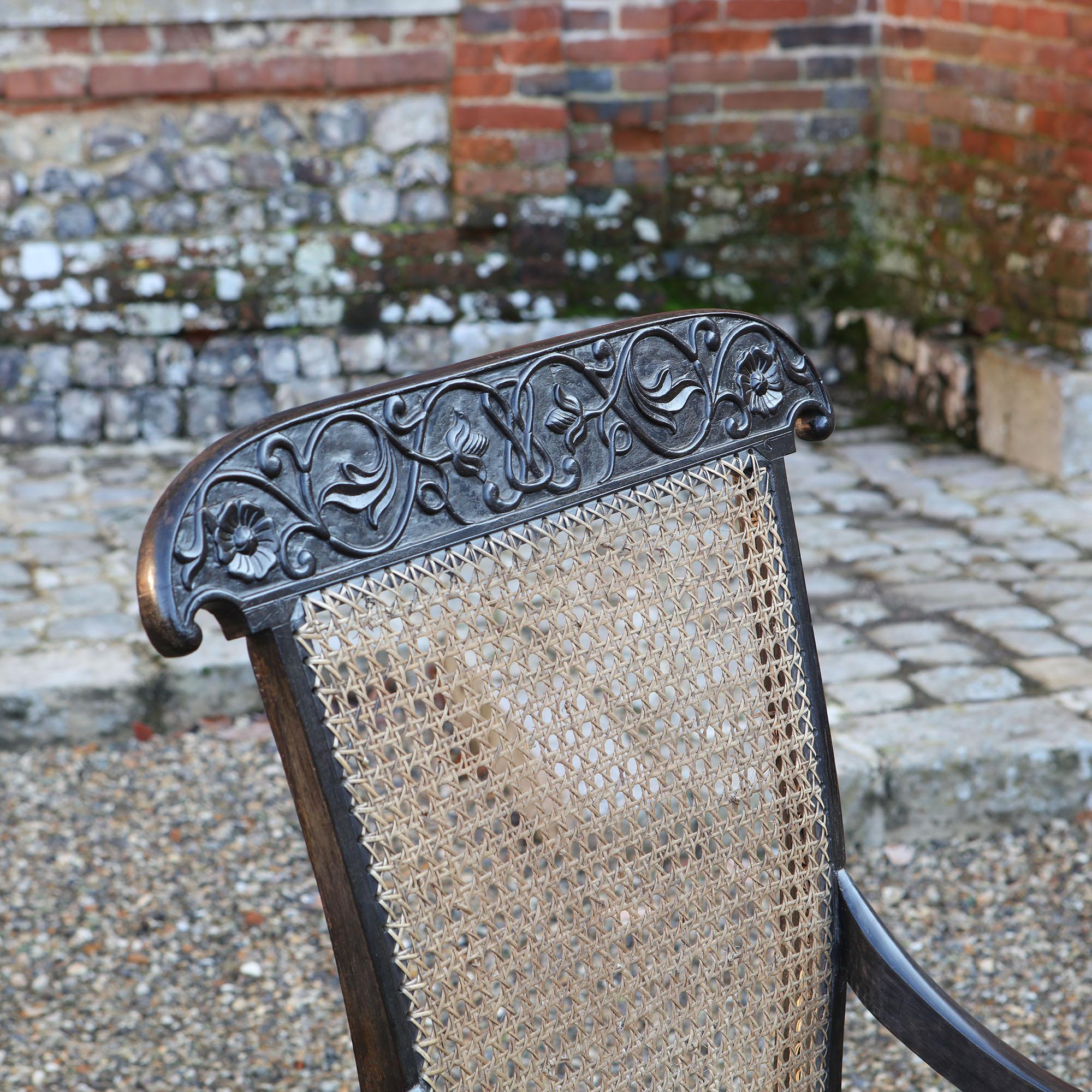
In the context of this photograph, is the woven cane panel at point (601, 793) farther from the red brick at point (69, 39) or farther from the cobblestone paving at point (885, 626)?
the red brick at point (69, 39)

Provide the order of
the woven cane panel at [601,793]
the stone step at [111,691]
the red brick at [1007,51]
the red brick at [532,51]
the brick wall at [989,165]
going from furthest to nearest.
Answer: the red brick at [532,51] → the red brick at [1007,51] → the brick wall at [989,165] → the stone step at [111,691] → the woven cane panel at [601,793]

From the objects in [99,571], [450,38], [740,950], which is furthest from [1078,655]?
[450,38]

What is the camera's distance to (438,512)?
1080 millimetres

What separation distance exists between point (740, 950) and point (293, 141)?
382 centimetres

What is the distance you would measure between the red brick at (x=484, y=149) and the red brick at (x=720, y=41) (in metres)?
0.75

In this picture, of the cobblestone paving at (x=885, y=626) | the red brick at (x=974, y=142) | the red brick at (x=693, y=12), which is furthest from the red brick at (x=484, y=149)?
the red brick at (x=974, y=142)

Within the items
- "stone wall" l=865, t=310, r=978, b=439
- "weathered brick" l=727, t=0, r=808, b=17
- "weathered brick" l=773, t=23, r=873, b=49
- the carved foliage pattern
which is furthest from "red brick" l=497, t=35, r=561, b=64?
the carved foliage pattern

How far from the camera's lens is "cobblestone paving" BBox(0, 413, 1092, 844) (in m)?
2.62

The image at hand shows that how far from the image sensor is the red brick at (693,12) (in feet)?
15.1

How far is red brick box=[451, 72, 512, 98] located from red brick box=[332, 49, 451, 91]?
0.24 ft

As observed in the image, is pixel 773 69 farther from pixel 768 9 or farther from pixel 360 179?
pixel 360 179

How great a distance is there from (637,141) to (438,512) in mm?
3835

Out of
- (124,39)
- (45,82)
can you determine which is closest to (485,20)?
(124,39)

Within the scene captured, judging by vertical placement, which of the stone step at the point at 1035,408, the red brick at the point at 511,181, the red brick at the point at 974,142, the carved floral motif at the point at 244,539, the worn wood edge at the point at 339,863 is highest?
the red brick at the point at 974,142
